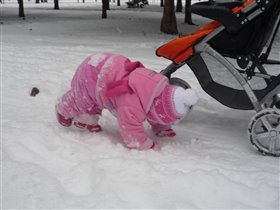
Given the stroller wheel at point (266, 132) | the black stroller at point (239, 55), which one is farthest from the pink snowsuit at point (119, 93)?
the stroller wheel at point (266, 132)

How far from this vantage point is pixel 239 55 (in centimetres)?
286

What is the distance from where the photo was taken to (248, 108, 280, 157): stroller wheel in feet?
8.59

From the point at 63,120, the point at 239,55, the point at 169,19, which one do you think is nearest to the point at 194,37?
the point at 239,55

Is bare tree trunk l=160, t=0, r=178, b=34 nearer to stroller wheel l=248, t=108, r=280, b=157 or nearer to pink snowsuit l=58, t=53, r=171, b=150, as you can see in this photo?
pink snowsuit l=58, t=53, r=171, b=150

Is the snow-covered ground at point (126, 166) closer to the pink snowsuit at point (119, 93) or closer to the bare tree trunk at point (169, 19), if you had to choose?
the pink snowsuit at point (119, 93)

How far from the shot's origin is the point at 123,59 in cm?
285

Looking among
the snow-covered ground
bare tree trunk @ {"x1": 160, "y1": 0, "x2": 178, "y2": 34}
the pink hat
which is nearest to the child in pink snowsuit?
the pink hat

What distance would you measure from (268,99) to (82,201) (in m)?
1.62

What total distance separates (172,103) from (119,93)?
38cm

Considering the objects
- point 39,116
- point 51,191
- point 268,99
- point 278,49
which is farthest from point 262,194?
point 278,49

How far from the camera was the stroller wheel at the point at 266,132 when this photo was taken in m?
2.62

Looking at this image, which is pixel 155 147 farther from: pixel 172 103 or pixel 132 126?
pixel 172 103

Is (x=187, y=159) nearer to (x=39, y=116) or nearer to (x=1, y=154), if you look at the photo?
(x=1, y=154)

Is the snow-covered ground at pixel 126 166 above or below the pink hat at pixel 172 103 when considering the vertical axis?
below
